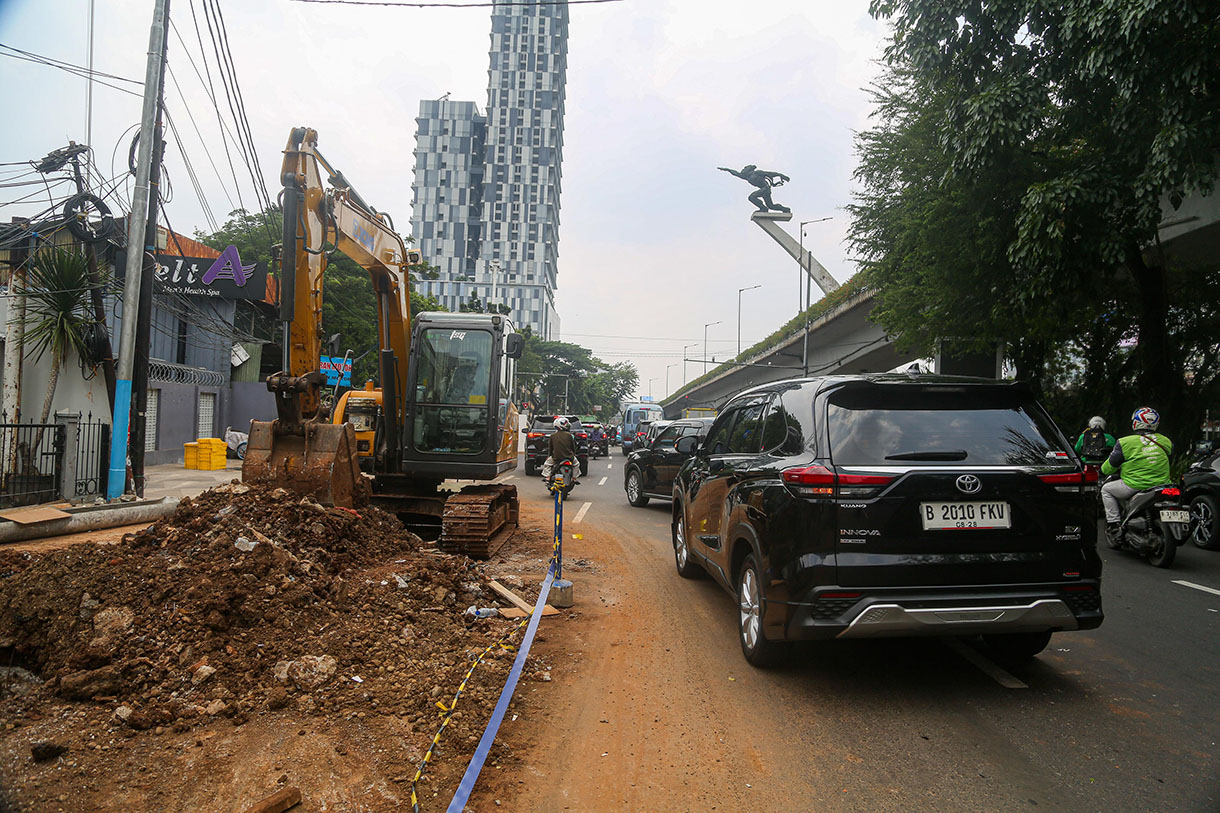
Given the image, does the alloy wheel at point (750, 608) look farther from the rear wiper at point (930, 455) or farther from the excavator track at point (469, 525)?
the excavator track at point (469, 525)

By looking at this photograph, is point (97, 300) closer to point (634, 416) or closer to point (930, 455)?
point (930, 455)

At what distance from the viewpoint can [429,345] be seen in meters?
9.64

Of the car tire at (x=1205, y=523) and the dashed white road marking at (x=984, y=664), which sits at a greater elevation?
the car tire at (x=1205, y=523)

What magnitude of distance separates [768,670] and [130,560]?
14.9 feet

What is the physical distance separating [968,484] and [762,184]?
5114cm

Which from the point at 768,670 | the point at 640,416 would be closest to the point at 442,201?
the point at 640,416

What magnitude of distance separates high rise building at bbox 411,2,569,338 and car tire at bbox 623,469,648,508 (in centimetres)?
12056

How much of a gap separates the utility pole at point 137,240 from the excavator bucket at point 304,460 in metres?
5.32

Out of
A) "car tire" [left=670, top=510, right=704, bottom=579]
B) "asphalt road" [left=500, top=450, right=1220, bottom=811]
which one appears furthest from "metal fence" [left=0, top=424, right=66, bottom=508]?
"asphalt road" [left=500, top=450, right=1220, bottom=811]

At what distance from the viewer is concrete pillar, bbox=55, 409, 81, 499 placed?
1085 centimetres

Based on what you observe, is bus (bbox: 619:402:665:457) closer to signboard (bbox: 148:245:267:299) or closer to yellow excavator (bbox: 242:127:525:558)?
signboard (bbox: 148:245:267:299)

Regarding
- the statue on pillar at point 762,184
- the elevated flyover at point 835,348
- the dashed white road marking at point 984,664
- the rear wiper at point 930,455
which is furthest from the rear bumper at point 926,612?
the statue on pillar at point 762,184

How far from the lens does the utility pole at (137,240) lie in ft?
36.9

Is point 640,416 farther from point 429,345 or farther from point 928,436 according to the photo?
point 928,436
